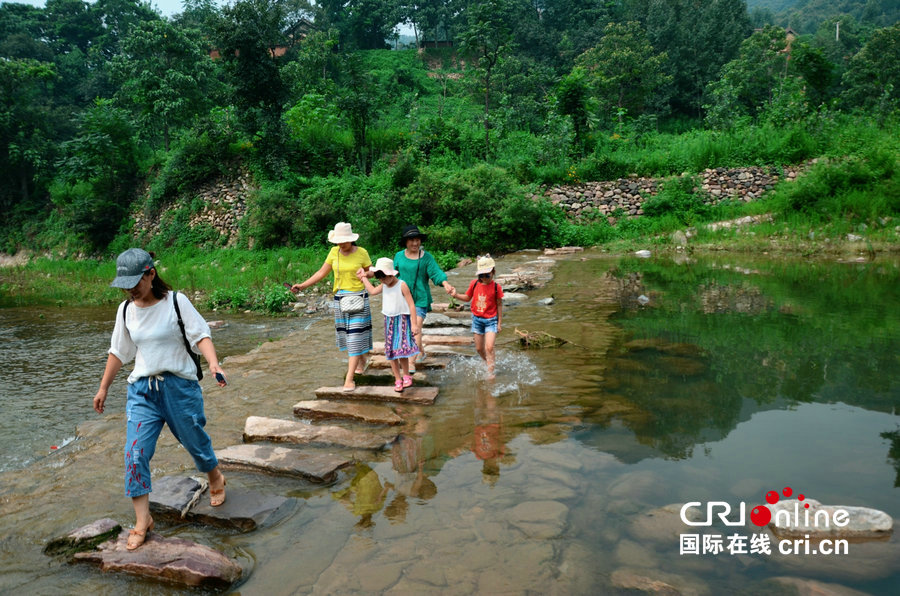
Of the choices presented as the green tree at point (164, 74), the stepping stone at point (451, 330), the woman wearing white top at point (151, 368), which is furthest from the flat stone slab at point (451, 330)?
the green tree at point (164, 74)

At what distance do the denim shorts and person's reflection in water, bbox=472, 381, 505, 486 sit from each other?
695 mm

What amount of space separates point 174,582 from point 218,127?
81.0 ft

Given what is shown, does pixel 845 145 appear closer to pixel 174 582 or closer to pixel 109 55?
pixel 174 582

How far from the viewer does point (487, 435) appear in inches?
198

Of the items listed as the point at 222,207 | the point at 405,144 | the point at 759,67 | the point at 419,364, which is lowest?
the point at 419,364

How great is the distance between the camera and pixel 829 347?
7359 millimetres

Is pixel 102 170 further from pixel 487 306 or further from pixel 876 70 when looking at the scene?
pixel 876 70

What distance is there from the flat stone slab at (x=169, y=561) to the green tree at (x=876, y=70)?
3719 centimetres

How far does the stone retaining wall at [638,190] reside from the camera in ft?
69.2

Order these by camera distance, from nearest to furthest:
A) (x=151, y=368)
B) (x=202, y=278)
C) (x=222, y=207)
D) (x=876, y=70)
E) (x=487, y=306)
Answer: (x=151, y=368) → (x=487, y=306) → (x=202, y=278) → (x=222, y=207) → (x=876, y=70)

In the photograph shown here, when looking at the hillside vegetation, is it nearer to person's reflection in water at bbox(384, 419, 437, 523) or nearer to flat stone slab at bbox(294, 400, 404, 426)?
flat stone slab at bbox(294, 400, 404, 426)

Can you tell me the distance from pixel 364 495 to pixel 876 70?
39.6m

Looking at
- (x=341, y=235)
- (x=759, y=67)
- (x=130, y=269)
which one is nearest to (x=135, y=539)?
(x=130, y=269)

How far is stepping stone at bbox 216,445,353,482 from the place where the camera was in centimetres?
430
